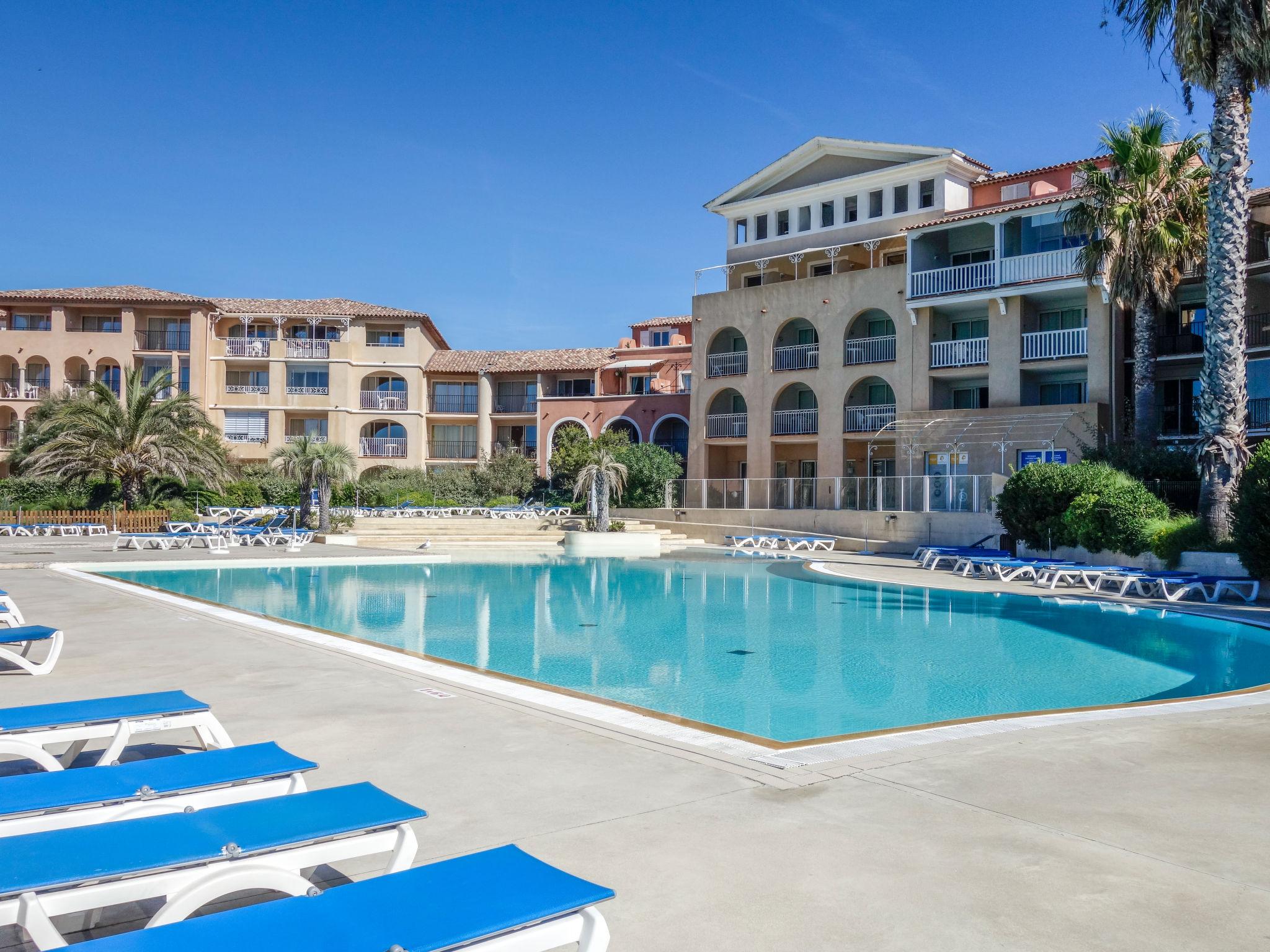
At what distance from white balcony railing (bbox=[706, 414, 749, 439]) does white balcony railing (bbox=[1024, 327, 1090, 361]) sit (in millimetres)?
11176

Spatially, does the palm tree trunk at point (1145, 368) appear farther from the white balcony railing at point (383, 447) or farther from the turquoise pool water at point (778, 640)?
the white balcony railing at point (383, 447)

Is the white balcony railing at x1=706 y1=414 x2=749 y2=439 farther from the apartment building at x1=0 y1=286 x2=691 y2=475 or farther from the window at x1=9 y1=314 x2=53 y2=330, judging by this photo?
the window at x1=9 y1=314 x2=53 y2=330

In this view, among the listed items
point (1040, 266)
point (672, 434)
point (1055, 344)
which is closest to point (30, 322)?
point (672, 434)

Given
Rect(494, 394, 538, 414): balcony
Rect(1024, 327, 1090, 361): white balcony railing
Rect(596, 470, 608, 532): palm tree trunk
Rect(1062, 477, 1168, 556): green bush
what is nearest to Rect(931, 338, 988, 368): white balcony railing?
Rect(1024, 327, 1090, 361): white balcony railing

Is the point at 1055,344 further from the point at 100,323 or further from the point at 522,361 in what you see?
the point at 100,323

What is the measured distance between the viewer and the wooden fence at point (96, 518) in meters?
33.5

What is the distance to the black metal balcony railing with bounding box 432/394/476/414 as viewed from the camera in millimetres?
50688

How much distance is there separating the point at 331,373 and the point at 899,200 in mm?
27804

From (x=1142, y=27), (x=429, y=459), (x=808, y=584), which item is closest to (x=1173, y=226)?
(x=1142, y=27)

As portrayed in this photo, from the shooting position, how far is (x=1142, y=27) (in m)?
20.2

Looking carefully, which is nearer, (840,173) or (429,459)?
(840,173)

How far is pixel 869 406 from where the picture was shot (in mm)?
35562

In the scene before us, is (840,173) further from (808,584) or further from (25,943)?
(25,943)

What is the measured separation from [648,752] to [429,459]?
45.1 meters
